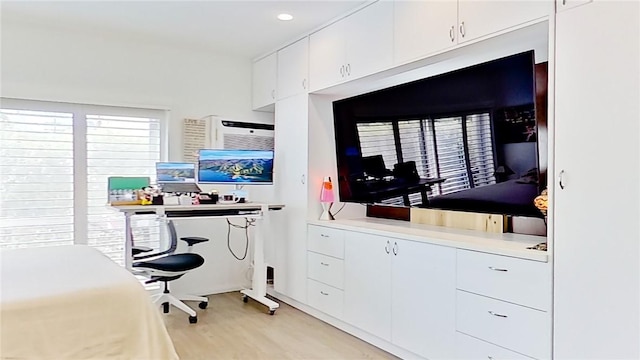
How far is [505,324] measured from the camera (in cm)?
238

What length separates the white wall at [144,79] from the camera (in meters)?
3.87

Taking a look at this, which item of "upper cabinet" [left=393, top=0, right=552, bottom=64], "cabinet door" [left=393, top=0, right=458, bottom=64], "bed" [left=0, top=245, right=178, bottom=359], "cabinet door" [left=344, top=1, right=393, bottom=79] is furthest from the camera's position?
"cabinet door" [left=344, top=1, right=393, bottom=79]

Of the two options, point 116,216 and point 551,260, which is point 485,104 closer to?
point 551,260

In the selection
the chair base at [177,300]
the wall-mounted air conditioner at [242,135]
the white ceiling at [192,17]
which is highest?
the white ceiling at [192,17]

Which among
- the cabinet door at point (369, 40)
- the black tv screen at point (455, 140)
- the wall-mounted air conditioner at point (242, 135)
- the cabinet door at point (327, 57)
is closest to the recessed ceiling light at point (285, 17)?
the cabinet door at point (327, 57)

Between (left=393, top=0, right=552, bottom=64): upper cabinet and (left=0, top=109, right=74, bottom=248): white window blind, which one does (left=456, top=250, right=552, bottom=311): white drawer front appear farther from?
(left=0, top=109, right=74, bottom=248): white window blind

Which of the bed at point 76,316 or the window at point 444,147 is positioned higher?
the window at point 444,147

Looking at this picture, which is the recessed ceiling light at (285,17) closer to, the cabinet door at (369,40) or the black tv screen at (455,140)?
the cabinet door at (369,40)

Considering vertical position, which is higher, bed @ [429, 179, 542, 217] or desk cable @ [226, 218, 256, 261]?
bed @ [429, 179, 542, 217]

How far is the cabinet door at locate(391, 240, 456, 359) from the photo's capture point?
2.69m

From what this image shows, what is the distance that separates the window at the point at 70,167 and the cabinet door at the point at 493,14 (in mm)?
3040

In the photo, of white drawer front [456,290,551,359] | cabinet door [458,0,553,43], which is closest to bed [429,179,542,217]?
white drawer front [456,290,551,359]

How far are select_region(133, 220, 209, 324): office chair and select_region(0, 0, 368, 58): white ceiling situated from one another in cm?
164
